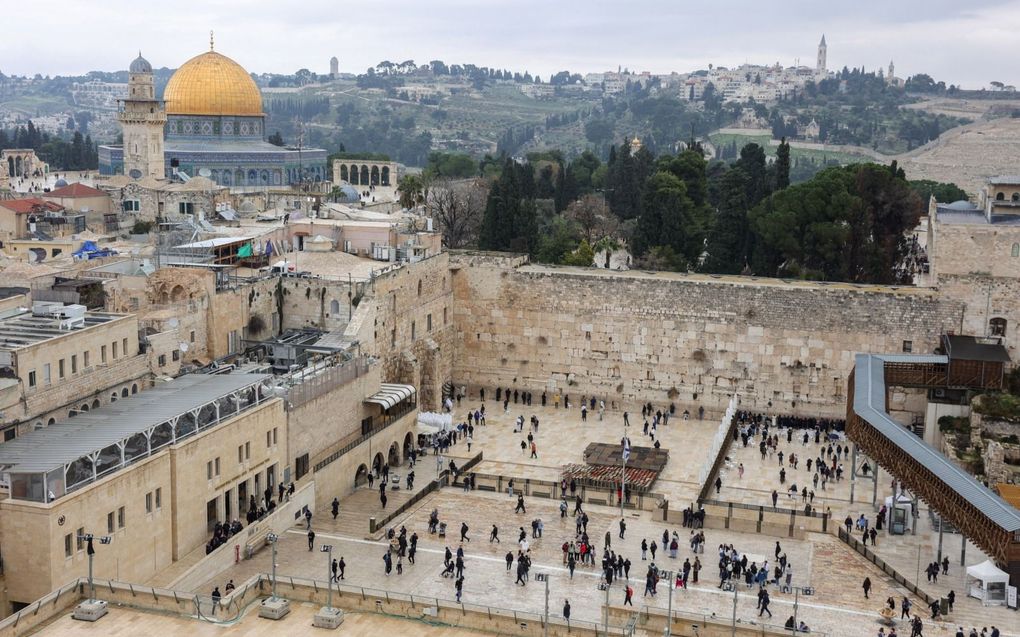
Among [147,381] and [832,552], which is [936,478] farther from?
[147,381]

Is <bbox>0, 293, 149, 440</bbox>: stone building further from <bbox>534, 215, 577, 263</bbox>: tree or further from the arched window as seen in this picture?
<bbox>534, 215, 577, 263</bbox>: tree

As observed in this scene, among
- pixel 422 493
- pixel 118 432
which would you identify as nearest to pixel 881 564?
pixel 422 493

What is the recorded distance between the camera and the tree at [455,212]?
56.6m

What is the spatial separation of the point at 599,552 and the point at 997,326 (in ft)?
56.3

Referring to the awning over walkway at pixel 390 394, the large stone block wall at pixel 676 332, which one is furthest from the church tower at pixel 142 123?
the awning over walkway at pixel 390 394

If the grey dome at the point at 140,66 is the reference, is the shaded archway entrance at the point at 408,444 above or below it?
below

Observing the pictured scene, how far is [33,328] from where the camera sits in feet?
86.0

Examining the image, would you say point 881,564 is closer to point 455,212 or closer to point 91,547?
point 91,547

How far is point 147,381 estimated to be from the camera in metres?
28.4

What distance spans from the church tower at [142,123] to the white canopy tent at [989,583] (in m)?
38.8

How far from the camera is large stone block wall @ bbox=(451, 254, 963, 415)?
3847 cm

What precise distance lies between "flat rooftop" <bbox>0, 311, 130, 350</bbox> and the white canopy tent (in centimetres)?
1891

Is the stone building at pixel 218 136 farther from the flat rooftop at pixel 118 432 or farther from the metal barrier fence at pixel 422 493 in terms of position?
the flat rooftop at pixel 118 432

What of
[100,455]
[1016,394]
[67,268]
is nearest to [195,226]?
[67,268]
